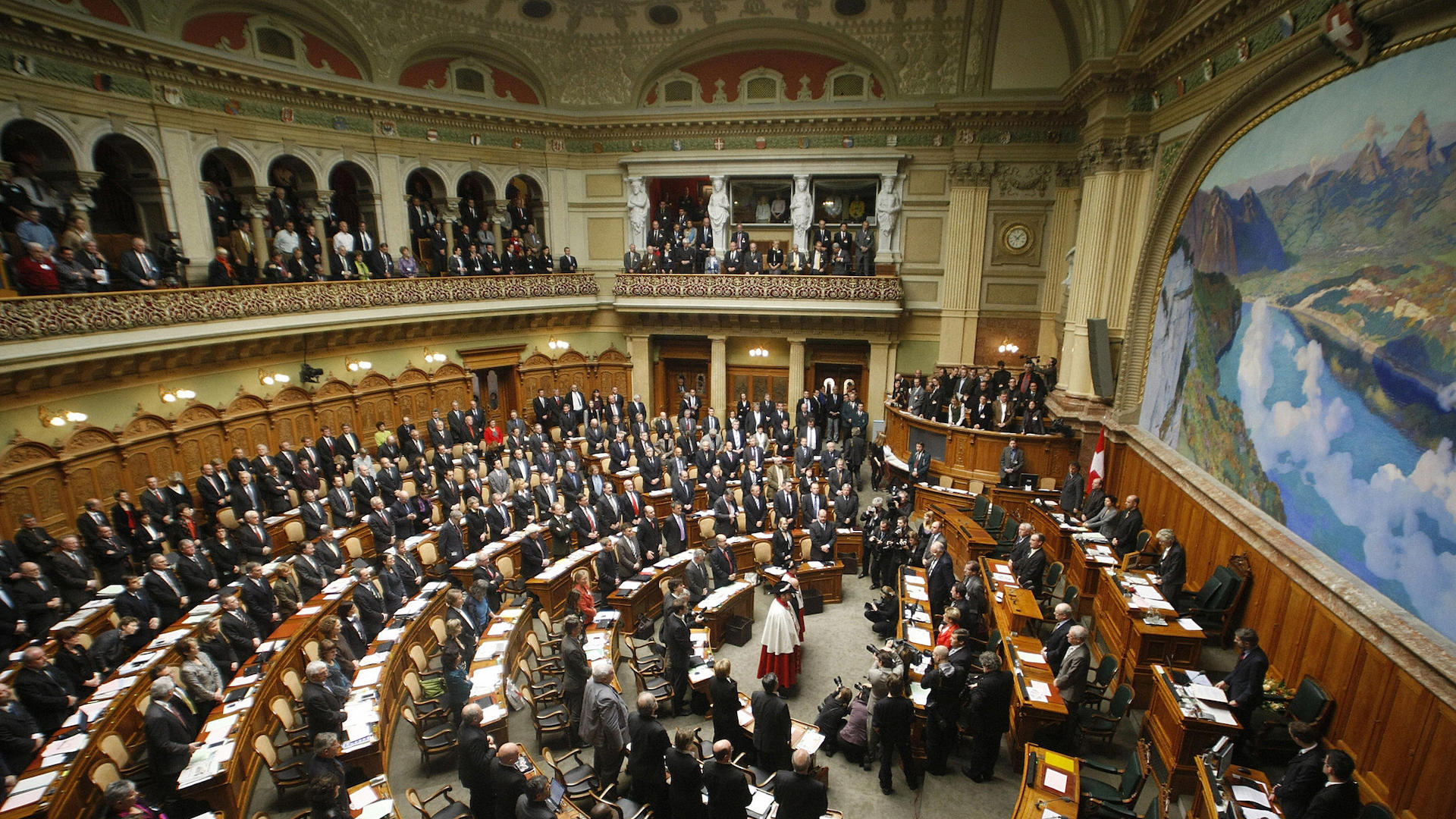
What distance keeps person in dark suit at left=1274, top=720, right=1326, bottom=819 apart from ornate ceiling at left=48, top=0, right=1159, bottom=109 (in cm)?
1383

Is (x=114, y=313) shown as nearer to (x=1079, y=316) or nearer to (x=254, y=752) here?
(x=254, y=752)

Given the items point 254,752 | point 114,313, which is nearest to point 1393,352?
point 254,752

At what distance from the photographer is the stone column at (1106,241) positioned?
1252 cm

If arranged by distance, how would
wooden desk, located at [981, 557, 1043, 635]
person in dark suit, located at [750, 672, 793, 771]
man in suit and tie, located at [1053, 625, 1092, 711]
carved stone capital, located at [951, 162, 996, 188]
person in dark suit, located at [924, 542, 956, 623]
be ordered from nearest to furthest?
person in dark suit, located at [750, 672, 793, 771] < man in suit and tie, located at [1053, 625, 1092, 711] < wooden desk, located at [981, 557, 1043, 635] < person in dark suit, located at [924, 542, 956, 623] < carved stone capital, located at [951, 162, 996, 188]

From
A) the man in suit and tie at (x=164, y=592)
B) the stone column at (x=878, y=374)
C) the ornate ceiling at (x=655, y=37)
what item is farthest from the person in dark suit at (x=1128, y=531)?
the man in suit and tie at (x=164, y=592)

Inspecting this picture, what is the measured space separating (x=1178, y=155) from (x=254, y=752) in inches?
601

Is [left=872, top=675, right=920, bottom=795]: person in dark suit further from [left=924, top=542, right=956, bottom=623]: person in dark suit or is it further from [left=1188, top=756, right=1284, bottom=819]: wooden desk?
[left=924, top=542, right=956, bottom=623]: person in dark suit

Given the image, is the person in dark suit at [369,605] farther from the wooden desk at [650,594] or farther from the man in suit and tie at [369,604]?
the wooden desk at [650,594]

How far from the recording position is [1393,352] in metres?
5.90

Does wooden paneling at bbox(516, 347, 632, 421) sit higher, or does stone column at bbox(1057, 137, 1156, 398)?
stone column at bbox(1057, 137, 1156, 398)

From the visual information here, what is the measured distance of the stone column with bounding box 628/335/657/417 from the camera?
21141 millimetres

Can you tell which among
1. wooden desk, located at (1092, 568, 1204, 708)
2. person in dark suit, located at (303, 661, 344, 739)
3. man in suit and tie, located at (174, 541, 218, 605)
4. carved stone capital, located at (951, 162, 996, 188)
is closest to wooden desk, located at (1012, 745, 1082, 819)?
wooden desk, located at (1092, 568, 1204, 708)

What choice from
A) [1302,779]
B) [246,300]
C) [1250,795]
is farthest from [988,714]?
[246,300]

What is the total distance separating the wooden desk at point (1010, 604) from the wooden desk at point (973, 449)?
15.0 feet
